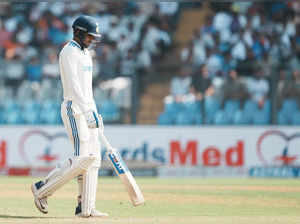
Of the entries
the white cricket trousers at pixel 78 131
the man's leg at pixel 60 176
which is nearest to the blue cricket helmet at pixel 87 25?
the white cricket trousers at pixel 78 131

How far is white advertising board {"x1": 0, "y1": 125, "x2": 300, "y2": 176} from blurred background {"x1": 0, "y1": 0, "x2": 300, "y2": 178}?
0.09 meters

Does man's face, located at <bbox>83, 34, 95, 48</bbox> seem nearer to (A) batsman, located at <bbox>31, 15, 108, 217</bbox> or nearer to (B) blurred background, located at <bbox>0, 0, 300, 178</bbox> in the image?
(A) batsman, located at <bbox>31, 15, 108, 217</bbox>

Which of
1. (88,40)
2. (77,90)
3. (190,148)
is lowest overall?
(190,148)

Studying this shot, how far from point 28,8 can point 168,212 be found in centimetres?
1186

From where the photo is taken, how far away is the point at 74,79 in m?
7.10

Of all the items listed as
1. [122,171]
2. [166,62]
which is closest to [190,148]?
[166,62]

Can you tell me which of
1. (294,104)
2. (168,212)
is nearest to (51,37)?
(294,104)

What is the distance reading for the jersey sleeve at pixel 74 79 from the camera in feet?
23.3

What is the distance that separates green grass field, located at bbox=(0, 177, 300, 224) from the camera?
285 inches

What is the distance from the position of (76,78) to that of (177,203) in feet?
10.2

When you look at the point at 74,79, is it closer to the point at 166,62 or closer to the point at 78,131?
the point at 78,131

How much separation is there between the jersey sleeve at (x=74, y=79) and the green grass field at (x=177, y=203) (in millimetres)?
1163

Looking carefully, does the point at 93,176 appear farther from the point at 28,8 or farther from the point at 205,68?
the point at 28,8

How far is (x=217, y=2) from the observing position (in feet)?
62.3
